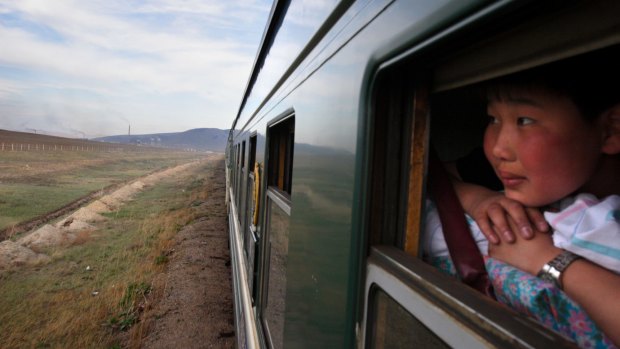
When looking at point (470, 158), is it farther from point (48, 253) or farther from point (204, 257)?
point (48, 253)

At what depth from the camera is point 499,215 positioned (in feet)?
3.18

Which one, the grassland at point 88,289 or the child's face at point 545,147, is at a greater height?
the child's face at point 545,147

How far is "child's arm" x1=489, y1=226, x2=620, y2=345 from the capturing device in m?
0.70

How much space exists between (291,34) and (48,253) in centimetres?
1299

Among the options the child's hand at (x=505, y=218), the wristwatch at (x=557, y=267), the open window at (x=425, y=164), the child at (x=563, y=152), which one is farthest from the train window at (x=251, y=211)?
the wristwatch at (x=557, y=267)

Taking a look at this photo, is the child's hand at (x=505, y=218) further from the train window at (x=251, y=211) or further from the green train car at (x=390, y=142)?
the train window at (x=251, y=211)

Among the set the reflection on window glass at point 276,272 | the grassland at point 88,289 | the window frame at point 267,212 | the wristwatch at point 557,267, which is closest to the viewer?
the wristwatch at point 557,267

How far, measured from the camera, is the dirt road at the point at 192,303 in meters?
5.48

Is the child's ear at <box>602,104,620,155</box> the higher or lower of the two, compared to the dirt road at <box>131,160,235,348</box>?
higher

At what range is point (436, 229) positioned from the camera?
3.74ft

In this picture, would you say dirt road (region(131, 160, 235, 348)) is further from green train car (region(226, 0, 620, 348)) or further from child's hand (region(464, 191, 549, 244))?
child's hand (region(464, 191, 549, 244))

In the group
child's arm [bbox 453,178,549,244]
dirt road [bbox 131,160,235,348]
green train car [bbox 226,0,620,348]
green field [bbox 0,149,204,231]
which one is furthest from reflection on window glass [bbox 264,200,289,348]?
green field [bbox 0,149,204,231]

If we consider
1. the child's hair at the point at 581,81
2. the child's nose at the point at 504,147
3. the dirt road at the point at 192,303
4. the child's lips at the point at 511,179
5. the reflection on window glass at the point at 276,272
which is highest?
the child's hair at the point at 581,81

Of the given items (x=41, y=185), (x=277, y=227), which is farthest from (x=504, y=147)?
(x=41, y=185)
